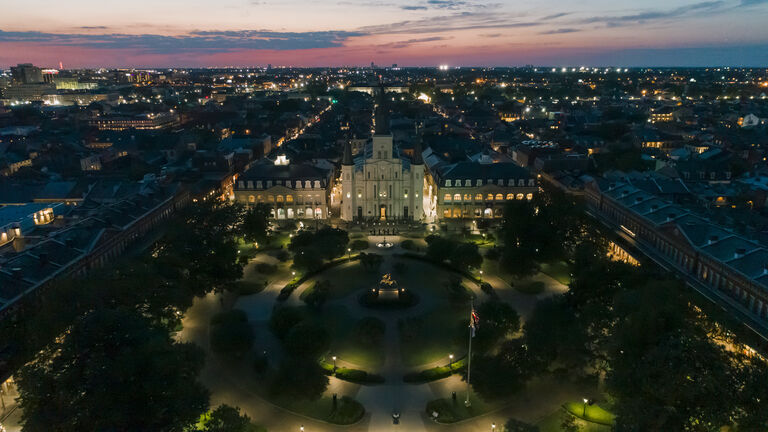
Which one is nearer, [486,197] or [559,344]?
[559,344]

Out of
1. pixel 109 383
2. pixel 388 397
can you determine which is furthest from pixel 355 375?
pixel 109 383

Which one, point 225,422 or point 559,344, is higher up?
point 559,344

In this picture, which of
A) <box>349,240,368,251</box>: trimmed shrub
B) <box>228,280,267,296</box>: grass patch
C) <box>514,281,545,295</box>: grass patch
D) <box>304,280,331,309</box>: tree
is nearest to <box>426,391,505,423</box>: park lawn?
<box>304,280,331,309</box>: tree

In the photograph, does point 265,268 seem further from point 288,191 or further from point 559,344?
point 559,344

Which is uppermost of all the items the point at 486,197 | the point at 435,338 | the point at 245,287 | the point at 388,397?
the point at 486,197

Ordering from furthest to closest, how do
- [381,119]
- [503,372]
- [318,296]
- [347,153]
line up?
[381,119] < [347,153] < [318,296] < [503,372]

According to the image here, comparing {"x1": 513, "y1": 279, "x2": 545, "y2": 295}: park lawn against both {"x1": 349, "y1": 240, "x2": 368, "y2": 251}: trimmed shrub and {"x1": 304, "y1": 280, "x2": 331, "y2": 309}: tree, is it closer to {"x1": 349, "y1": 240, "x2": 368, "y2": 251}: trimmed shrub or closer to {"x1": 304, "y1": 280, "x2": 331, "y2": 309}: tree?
{"x1": 349, "y1": 240, "x2": 368, "y2": 251}: trimmed shrub
